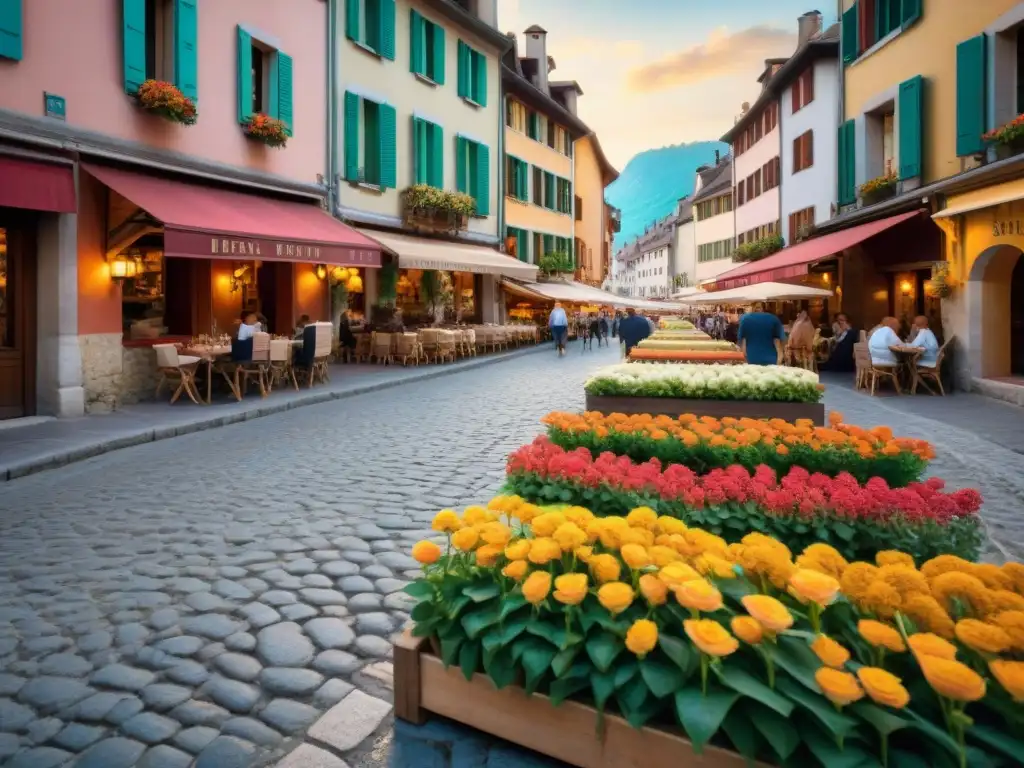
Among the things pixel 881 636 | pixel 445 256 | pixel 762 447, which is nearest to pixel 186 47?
pixel 445 256

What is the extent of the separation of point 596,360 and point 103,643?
21104 mm

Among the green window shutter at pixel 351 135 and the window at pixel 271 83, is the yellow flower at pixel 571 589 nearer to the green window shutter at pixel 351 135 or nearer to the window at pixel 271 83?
the window at pixel 271 83

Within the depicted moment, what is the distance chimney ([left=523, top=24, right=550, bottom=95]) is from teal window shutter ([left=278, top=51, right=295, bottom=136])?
21408 mm

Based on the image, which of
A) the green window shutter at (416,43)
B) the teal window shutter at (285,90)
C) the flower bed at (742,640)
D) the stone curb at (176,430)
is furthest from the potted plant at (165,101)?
the flower bed at (742,640)

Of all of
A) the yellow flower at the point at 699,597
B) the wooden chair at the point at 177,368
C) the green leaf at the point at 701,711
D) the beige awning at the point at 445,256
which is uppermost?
the beige awning at the point at 445,256

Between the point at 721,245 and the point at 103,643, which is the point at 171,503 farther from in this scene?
the point at 721,245

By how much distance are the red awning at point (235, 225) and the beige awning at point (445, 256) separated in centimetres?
222

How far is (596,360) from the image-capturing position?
24.0 meters

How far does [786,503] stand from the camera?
376 centimetres

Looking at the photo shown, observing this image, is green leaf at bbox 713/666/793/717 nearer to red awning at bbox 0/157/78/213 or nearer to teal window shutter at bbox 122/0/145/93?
red awning at bbox 0/157/78/213

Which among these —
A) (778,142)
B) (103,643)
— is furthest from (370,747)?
(778,142)

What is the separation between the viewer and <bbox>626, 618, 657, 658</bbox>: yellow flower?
199 cm

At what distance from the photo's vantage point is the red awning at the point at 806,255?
15.2 metres

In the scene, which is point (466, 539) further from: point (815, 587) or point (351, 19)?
point (351, 19)
